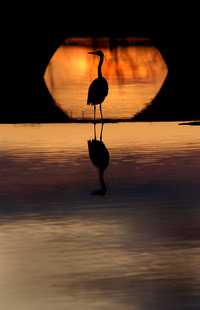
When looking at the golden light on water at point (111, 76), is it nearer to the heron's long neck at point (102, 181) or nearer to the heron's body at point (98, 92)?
the heron's body at point (98, 92)

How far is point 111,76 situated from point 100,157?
2238 cm

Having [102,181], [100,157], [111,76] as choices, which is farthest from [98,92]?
[111,76]

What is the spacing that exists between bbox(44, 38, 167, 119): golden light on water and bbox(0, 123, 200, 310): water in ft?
27.8

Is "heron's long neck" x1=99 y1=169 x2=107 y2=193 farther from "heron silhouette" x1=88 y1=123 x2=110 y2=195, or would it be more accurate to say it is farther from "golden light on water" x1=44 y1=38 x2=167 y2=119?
"golden light on water" x1=44 y1=38 x2=167 y2=119

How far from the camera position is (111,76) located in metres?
39.9

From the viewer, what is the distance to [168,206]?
12805 millimetres

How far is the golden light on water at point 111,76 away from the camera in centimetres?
2867

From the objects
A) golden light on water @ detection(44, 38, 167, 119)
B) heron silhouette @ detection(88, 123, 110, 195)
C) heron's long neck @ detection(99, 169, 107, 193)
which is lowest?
golden light on water @ detection(44, 38, 167, 119)

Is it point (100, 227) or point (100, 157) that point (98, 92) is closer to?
point (100, 157)

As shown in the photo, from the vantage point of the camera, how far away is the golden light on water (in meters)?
28.7

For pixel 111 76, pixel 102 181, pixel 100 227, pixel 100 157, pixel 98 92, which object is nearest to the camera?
pixel 100 227

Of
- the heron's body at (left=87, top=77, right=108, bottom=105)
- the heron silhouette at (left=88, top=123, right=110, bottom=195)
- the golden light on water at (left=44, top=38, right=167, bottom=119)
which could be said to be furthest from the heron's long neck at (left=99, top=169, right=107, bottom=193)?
the golden light on water at (left=44, top=38, right=167, bottom=119)

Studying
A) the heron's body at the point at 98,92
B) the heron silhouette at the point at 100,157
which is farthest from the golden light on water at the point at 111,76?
the heron silhouette at the point at 100,157

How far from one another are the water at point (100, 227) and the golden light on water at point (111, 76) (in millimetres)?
8464
